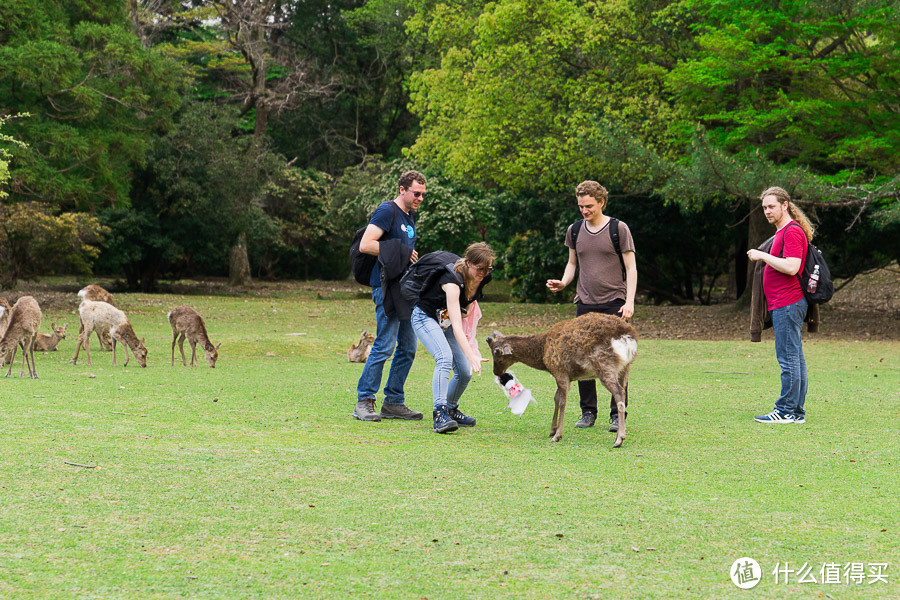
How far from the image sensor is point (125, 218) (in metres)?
36.2

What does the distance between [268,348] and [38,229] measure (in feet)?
50.5

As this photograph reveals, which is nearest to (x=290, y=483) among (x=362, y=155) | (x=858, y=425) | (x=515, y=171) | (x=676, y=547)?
(x=676, y=547)

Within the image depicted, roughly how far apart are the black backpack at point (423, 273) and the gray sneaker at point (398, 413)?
Answer: 1334 millimetres

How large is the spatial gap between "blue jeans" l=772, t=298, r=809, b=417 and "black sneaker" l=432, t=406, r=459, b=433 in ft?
10.9

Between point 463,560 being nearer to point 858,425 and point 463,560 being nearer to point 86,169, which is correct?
point 858,425

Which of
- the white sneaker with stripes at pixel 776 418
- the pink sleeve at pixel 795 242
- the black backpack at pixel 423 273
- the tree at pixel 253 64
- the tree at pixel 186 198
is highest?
the tree at pixel 253 64

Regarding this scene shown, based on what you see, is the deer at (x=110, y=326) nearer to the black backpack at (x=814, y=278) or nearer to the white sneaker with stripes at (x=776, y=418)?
the white sneaker with stripes at (x=776, y=418)

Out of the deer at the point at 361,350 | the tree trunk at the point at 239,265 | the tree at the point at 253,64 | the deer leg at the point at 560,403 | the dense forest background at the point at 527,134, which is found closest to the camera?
the deer leg at the point at 560,403

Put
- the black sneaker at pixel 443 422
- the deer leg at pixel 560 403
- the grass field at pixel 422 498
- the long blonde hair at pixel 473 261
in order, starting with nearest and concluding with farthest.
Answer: the grass field at pixel 422 498 → the deer leg at pixel 560 403 → the long blonde hair at pixel 473 261 → the black sneaker at pixel 443 422

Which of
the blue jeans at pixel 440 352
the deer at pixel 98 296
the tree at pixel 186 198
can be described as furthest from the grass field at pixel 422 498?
the tree at pixel 186 198

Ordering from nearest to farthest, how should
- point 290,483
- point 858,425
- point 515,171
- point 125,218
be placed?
point 290,483 → point 858,425 → point 515,171 → point 125,218

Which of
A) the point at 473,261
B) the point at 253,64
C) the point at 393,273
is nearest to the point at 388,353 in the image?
the point at 393,273

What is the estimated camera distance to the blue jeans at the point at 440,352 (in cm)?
817

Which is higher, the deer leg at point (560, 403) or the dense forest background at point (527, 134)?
the dense forest background at point (527, 134)
